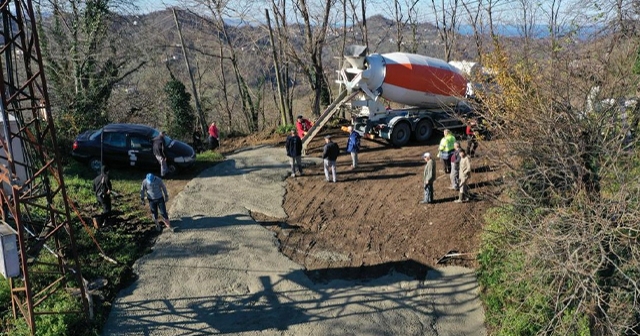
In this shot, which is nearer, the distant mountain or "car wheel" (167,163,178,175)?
the distant mountain

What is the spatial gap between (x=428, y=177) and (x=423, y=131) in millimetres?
5905

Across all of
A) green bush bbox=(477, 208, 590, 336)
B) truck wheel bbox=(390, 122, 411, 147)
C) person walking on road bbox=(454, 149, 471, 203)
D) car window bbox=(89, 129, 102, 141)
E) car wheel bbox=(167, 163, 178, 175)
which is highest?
car window bbox=(89, 129, 102, 141)

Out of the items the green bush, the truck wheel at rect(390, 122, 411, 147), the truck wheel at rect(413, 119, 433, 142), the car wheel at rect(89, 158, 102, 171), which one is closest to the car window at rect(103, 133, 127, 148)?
the car wheel at rect(89, 158, 102, 171)

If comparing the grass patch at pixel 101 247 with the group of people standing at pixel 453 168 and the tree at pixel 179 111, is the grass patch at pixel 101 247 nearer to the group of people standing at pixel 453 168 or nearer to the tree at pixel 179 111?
the tree at pixel 179 111

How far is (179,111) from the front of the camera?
21.6 m

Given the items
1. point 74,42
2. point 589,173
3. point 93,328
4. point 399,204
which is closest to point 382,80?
point 399,204

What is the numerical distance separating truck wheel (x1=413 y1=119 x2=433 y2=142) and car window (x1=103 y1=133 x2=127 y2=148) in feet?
31.2

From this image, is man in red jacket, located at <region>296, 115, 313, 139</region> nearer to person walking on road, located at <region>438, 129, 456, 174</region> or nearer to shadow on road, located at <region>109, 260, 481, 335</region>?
person walking on road, located at <region>438, 129, 456, 174</region>

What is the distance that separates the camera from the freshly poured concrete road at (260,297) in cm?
867

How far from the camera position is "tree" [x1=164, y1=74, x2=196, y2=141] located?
70.5 feet

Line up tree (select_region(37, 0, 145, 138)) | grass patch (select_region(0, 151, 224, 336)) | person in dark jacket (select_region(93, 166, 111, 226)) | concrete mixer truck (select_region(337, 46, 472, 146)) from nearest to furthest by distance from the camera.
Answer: grass patch (select_region(0, 151, 224, 336)) → person in dark jacket (select_region(93, 166, 111, 226)) → concrete mixer truck (select_region(337, 46, 472, 146)) → tree (select_region(37, 0, 145, 138))

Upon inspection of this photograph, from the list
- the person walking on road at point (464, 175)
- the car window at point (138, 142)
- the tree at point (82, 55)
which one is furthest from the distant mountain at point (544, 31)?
the tree at point (82, 55)

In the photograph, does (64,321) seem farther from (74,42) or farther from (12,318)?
(74,42)

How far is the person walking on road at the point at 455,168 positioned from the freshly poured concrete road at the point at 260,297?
11.6 feet
